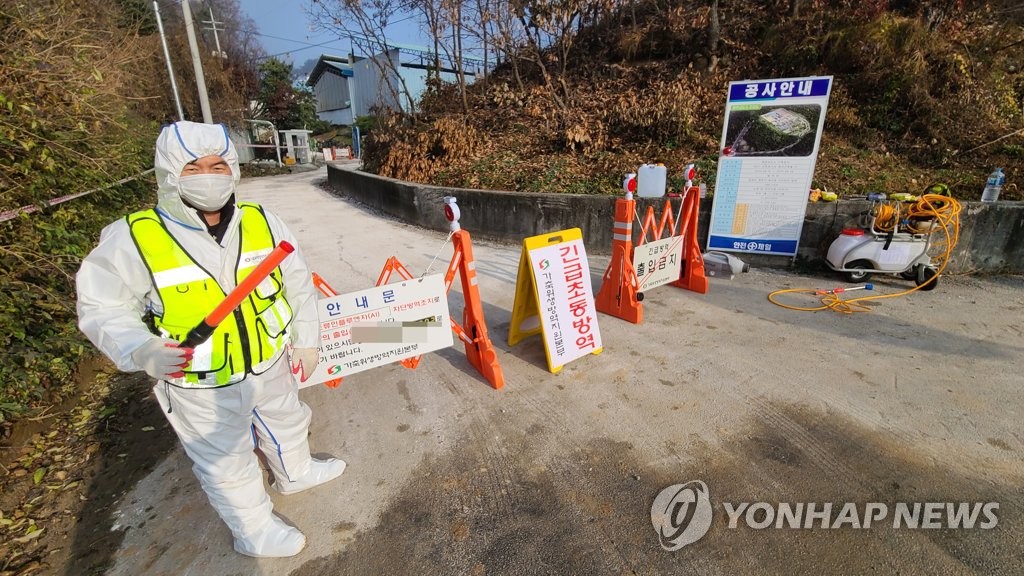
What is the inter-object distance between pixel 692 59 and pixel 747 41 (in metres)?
1.25

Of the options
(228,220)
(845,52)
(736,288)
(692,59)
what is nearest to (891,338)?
(736,288)

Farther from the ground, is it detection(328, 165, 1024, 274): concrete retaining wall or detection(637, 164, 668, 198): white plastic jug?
detection(637, 164, 668, 198): white plastic jug

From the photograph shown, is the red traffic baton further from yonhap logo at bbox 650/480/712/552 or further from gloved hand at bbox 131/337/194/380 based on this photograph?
yonhap logo at bbox 650/480/712/552

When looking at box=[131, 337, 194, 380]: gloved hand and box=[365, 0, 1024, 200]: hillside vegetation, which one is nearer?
box=[131, 337, 194, 380]: gloved hand

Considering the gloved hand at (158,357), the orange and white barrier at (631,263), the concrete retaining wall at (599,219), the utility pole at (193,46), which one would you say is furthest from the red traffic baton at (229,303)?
the utility pole at (193,46)

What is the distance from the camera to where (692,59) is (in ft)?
36.1

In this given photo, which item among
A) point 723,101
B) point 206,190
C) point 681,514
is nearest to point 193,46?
point 723,101

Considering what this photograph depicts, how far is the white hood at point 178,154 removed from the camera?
1.78 m

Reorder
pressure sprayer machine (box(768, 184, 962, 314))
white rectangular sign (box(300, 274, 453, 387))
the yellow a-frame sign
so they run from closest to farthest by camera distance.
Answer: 1. white rectangular sign (box(300, 274, 453, 387))
2. the yellow a-frame sign
3. pressure sprayer machine (box(768, 184, 962, 314))

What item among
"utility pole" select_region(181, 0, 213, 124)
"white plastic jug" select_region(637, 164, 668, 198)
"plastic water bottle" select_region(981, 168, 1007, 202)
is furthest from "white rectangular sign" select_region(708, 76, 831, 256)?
"utility pole" select_region(181, 0, 213, 124)

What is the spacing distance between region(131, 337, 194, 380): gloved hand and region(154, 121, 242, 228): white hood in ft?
1.73

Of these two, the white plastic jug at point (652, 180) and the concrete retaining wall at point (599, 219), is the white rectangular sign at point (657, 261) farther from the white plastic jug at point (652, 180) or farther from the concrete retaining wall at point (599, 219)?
the white plastic jug at point (652, 180)

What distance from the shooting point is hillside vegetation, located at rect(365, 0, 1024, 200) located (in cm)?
753

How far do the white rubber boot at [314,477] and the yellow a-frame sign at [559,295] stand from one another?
1.83 metres
